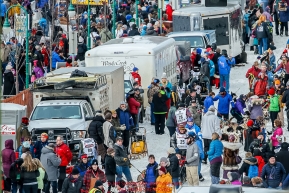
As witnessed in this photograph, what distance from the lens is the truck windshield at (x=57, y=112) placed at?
21.4 meters

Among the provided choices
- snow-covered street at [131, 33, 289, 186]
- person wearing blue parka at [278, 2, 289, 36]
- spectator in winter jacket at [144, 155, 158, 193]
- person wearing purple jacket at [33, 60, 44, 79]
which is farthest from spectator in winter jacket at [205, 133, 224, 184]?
person wearing blue parka at [278, 2, 289, 36]

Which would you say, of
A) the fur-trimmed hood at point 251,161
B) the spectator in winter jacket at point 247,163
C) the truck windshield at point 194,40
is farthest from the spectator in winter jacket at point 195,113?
the truck windshield at point 194,40

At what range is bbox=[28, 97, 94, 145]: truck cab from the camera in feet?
67.1

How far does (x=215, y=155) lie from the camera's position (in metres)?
18.8

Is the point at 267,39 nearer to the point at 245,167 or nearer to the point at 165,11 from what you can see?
the point at 165,11

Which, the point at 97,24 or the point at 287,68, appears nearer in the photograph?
the point at 287,68

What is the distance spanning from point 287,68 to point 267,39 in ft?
24.7

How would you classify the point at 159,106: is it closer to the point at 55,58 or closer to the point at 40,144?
the point at 40,144

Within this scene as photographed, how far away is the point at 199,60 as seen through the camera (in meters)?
30.7

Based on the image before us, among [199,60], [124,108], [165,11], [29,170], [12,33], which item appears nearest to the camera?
[29,170]

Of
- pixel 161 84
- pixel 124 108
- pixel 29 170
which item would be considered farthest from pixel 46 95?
pixel 29 170

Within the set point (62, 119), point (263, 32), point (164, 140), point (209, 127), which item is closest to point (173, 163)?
point (209, 127)

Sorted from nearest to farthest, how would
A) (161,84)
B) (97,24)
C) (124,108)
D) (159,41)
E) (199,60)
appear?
(124,108) → (161,84) → (159,41) → (199,60) → (97,24)

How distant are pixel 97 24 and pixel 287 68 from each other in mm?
12628
